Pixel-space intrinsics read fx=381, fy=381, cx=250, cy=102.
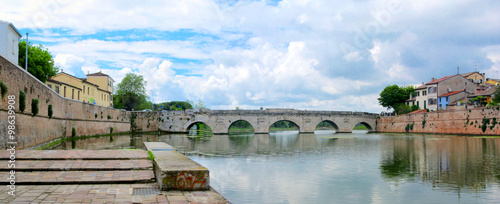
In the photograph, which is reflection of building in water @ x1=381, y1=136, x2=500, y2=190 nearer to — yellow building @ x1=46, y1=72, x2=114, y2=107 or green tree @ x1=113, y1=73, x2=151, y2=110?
yellow building @ x1=46, y1=72, x2=114, y2=107

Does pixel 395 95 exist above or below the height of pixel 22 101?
above

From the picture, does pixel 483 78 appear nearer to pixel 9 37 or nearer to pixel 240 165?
pixel 240 165

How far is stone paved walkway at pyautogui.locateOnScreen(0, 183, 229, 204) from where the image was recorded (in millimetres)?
5754

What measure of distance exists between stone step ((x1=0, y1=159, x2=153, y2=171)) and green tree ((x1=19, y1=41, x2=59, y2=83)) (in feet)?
93.5

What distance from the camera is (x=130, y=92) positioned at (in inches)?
2803

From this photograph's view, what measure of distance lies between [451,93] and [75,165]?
50.2 metres

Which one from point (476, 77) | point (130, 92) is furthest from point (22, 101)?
point (476, 77)

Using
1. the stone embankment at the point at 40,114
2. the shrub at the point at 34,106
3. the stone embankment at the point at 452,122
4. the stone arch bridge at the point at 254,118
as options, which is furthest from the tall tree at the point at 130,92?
the shrub at the point at 34,106

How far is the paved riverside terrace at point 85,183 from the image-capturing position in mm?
5961

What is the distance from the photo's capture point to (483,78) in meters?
61.7

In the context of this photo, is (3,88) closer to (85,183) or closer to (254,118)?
(85,183)

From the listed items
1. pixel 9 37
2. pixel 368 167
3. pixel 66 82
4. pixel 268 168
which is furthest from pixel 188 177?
pixel 66 82

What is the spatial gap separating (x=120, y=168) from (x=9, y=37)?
18.0 metres

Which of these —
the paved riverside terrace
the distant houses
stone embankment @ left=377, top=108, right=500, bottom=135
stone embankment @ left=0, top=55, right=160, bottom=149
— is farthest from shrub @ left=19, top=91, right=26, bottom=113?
the distant houses
